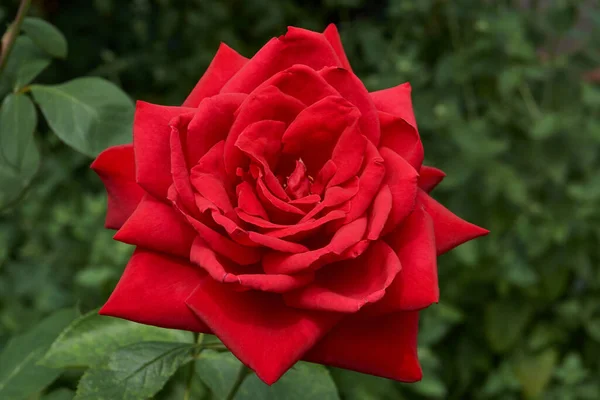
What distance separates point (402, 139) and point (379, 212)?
85 mm

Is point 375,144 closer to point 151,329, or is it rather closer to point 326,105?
point 326,105

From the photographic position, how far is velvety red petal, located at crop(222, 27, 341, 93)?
61cm

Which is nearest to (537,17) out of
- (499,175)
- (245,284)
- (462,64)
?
(462,64)

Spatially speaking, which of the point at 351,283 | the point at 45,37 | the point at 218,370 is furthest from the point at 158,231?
the point at 45,37

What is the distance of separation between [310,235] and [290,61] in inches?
6.1

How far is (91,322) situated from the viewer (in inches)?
28.9

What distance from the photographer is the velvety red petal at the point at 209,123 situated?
0.58m

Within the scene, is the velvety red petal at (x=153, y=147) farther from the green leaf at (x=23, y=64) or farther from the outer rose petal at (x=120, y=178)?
the green leaf at (x=23, y=64)

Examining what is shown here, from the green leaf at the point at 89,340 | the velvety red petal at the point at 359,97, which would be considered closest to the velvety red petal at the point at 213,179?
the velvety red petal at the point at 359,97

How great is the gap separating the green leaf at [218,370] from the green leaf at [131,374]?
0.27ft

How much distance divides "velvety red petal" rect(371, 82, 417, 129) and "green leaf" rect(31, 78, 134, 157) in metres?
0.28

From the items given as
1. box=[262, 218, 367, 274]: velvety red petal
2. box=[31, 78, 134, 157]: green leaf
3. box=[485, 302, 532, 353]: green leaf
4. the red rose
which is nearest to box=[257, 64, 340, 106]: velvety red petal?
the red rose

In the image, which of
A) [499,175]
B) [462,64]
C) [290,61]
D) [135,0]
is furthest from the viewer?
[135,0]

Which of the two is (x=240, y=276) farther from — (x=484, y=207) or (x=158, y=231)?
(x=484, y=207)
